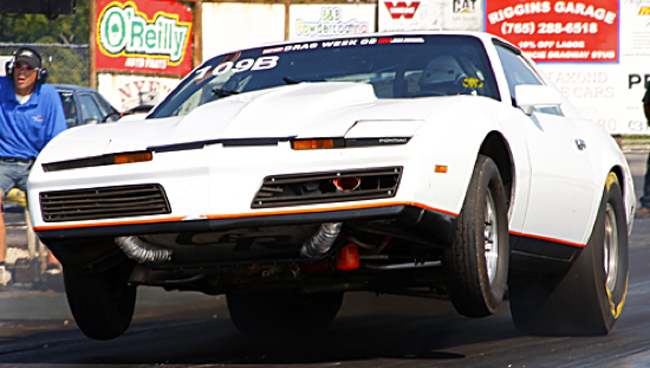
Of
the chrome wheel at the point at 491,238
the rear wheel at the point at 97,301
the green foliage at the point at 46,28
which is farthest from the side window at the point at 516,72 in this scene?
the green foliage at the point at 46,28

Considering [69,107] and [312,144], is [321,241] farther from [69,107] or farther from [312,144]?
[69,107]

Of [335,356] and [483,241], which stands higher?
[483,241]

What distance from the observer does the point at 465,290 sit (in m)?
4.08

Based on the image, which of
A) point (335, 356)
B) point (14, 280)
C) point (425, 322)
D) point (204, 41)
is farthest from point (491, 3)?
point (335, 356)

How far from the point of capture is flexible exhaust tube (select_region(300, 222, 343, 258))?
3945 millimetres

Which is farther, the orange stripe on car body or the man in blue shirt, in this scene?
the man in blue shirt

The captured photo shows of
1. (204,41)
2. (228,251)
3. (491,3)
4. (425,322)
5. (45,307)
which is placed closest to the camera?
(228,251)

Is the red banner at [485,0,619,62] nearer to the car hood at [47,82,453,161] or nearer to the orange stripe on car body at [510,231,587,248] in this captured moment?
the orange stripe on car body at [510,231,587,248]

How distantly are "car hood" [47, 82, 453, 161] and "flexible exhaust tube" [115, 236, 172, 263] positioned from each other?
0.39 metres

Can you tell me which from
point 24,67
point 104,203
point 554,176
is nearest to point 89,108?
point 24,67

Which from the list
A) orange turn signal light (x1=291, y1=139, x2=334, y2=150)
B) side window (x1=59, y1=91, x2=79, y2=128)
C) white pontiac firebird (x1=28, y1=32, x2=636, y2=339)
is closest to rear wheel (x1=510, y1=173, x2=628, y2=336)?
white pontiac firebird (x1=28, y1=32, x2=636, y2=339)

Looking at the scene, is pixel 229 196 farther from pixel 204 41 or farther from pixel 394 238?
pixel 204 41

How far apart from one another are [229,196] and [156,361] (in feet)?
4.62

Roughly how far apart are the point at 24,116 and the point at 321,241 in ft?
19.0
